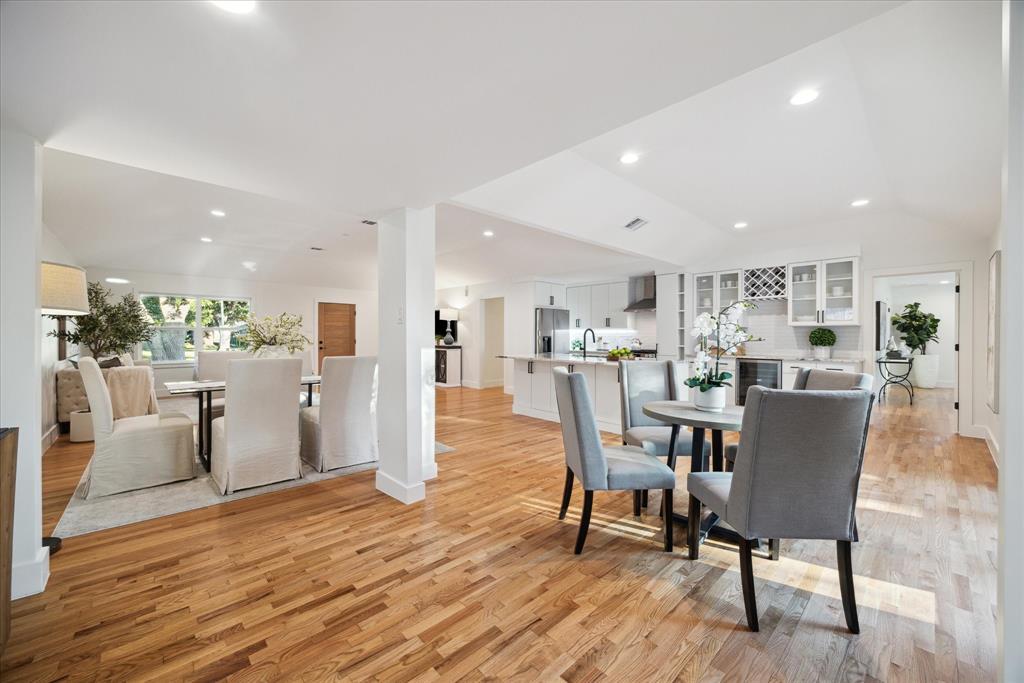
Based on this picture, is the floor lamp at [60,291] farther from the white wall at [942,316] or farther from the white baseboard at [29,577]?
the white wall at [942,316]

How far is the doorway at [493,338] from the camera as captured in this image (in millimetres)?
9312

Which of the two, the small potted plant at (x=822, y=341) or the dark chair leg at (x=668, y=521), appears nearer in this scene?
the dark chair leg at (x=668, y=521)

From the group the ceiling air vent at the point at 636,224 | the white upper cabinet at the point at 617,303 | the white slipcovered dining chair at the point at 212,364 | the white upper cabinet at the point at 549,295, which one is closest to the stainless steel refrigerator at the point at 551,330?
the white upper cabinet at the point at 549,295

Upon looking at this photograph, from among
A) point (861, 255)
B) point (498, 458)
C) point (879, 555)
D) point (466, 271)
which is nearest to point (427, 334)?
point (498, 458)

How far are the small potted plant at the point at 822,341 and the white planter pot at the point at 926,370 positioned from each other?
16.3ft

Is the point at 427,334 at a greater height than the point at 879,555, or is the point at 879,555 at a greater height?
the point at 427,334

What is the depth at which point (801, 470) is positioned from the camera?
1665 millimetres

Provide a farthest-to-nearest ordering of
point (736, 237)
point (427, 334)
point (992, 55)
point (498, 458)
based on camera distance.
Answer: point (736, 237) < point (498, 458) < point (427, 334) < point (992, 55)

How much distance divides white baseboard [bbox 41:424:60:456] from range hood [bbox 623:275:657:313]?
7980 millimetres

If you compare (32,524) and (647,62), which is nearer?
(647,62)

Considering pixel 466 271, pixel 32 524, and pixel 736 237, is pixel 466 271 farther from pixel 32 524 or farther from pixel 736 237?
pixel 32 524

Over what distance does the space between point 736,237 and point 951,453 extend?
3.69 meters

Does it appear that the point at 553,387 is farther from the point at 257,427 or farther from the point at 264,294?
the point at 264,294

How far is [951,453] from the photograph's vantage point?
13.8 ft
